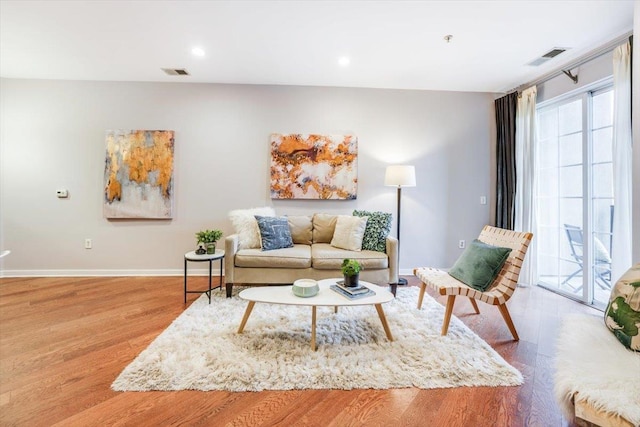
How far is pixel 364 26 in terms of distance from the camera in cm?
247

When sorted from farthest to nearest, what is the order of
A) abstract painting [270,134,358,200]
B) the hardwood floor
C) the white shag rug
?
abstract painting [270,134,358,200]
the white shag rug
the hardwood floor

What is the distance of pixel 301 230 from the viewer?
137 inches

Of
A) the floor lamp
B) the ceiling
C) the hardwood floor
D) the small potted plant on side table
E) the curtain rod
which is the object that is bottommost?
the hardwood floor

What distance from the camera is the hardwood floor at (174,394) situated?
1324 millimetres

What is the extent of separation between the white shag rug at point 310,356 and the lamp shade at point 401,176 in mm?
1601

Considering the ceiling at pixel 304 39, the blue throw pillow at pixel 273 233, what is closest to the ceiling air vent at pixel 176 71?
the ceiling at pixel 304 39

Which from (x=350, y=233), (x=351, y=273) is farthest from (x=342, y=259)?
(x=351, y=273)

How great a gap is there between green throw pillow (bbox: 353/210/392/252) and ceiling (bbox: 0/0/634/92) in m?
1.77

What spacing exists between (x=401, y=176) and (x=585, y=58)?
2125mm

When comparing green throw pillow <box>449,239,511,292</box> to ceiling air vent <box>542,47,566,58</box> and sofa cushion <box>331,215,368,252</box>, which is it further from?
ceiling air vent <box>542,47,566,58</box>

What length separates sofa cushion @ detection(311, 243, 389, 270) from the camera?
2918 millimetres

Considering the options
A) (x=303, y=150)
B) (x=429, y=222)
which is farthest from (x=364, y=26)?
(x=429, y=222)

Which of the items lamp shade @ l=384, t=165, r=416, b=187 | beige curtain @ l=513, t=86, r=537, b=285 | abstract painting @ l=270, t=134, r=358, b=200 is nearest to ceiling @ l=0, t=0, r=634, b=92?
beige curtain @ l=513, t=86, r=537, b=285

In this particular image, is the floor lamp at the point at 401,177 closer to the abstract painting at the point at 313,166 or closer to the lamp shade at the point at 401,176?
the lamp shade at the point at 401,176
